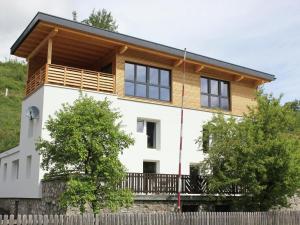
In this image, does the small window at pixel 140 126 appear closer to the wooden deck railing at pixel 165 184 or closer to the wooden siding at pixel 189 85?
the wooden siding at pixel 189 85

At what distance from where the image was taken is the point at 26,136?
→ 70.5 ft

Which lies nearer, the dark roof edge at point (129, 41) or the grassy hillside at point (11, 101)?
the dark roof edge at point (129, 41)

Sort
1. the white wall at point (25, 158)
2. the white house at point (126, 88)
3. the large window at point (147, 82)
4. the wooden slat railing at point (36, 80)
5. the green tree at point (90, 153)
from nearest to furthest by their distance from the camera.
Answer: the green tree at point (90, 153) < the white wall at point (25, 158) < the white house at point (126, 88) < the wooden slat railing at point (36, 80) < the large window at point (147, 82)

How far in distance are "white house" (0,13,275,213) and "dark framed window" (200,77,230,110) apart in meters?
0.06

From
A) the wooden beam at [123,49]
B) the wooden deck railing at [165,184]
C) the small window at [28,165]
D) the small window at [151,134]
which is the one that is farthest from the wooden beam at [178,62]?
the small window at [28,165]

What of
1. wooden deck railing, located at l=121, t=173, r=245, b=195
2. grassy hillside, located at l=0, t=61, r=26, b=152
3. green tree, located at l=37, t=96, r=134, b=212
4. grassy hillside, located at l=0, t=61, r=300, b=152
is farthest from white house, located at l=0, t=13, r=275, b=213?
grassy hillside, located at l=0, t=61, r=26, b=152

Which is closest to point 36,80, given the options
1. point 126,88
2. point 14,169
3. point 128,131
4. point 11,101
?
point 126,88

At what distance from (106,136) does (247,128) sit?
23.6 ft

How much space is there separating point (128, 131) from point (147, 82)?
323cm

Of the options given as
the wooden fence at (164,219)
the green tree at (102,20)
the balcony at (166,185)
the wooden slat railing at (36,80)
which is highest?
the green tree at (102,20)

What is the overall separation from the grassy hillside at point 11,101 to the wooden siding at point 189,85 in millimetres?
17153

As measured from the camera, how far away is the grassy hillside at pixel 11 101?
40.3m

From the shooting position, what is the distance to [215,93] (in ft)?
85.4

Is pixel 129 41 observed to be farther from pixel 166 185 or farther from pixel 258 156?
A: pixel 258 156
